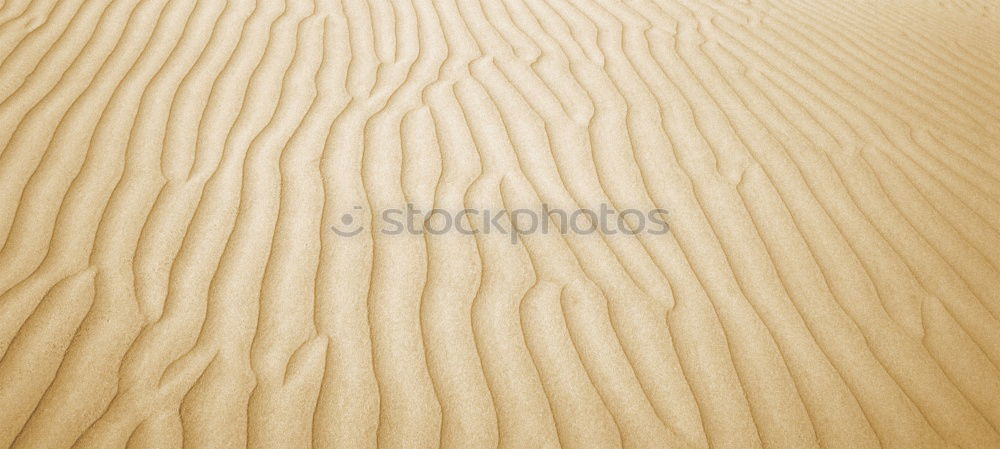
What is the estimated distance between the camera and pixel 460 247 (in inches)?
85.3

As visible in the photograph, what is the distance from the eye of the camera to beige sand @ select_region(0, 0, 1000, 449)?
1.78m

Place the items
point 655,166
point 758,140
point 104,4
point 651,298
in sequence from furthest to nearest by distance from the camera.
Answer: point 104,4 < point 758,140 < point 655,166 < point 651,298

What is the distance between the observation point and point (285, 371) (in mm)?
1793

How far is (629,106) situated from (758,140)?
0.62 meters

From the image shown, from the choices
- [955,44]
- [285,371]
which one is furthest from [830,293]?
[955,44]

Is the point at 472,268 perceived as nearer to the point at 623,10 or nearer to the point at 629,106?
the point at 629,106

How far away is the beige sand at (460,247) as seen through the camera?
1.78 metres

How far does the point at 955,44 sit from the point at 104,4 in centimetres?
510

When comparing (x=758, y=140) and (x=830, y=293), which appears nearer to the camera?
(x=830, y=293)

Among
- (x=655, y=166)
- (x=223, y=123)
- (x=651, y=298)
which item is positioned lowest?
(x=223, y=123)

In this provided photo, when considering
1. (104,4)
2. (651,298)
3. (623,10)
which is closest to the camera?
(651,298)

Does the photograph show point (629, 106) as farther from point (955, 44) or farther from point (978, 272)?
point (955, 44)

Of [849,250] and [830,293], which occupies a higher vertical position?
[849,250]

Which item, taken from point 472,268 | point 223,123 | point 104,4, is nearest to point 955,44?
point 472,268
